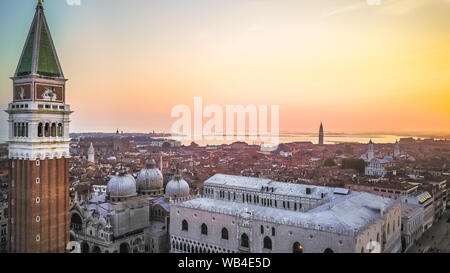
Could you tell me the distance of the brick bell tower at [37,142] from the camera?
10.8 metres

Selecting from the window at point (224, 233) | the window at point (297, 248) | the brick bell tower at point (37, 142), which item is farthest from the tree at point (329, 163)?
the brick bell tower at point (37, 142)

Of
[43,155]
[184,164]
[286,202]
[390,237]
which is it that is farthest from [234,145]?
[43,155]

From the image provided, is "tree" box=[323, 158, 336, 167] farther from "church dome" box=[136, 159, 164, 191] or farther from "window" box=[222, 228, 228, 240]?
"window" box=[222, 228, 228, 240]

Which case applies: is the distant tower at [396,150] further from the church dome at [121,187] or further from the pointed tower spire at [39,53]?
the pointed tower spire at [39,53]

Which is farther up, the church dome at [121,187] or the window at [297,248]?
the church dome at [121,187]

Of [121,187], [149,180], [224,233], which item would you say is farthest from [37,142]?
[149,180]

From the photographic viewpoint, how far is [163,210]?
1797 centimetres

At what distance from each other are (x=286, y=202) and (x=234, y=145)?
4113 cm

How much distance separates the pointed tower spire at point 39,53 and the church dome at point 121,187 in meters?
7.17

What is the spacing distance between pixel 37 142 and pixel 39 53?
9.03 feet

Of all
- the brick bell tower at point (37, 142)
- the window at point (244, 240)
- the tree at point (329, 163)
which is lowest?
the window at point (244, 240)

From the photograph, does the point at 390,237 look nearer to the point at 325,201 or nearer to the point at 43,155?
the point at 325,201

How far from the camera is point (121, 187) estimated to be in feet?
56.2

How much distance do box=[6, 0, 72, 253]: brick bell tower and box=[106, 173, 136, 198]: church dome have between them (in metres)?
5.51
